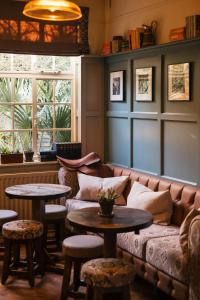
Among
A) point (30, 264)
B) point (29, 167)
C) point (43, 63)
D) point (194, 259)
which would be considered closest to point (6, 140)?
point (29, 167)

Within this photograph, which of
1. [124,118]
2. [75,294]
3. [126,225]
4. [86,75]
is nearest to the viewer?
[126,225]

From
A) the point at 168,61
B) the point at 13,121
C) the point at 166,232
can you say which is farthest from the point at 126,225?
the point at 13,121

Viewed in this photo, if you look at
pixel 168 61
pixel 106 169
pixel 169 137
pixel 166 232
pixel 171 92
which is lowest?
pixel 166 232

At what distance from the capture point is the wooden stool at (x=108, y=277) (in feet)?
10.9

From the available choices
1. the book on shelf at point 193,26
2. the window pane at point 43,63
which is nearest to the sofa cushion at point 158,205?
the book on shelf at point 193,26

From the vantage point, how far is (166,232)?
4.25 m

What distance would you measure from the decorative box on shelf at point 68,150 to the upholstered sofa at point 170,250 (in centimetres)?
115

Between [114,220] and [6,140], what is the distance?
2.84 m

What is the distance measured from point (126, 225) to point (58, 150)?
2677 mm

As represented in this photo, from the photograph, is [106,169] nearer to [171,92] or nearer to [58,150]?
[58,150]

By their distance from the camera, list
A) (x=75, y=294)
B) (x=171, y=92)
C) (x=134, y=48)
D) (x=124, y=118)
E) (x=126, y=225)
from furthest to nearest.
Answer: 1. (x=124, y=118)
2. (x=134, y=48)
3. (x=171, y=92)
4. (x=75, y=294)
5. (x=126, y=225)

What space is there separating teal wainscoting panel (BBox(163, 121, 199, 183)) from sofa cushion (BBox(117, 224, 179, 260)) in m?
0.54

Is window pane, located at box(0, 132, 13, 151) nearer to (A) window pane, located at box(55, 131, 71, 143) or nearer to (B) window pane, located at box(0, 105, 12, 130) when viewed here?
(B) window pane, located at box(0, 105, 12, 130)

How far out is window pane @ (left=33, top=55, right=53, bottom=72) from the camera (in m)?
6.25
